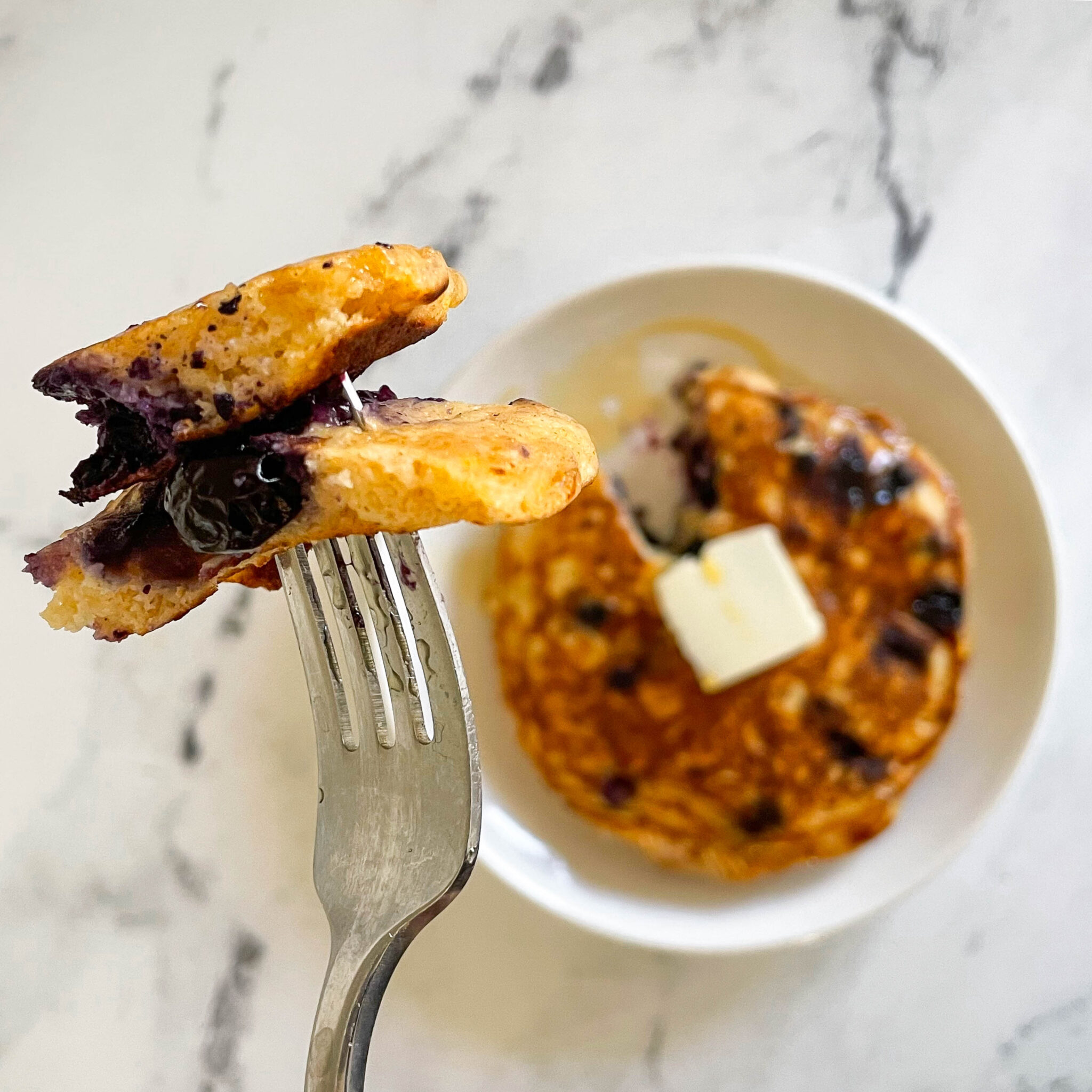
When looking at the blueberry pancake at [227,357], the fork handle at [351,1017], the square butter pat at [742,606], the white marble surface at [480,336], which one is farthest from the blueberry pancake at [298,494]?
the white marble surface at [480,336]

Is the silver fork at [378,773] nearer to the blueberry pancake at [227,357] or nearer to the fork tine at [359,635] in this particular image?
the fork tine at [359,635]

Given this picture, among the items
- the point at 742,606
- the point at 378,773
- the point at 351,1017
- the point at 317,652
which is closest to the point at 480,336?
the point at 742,606

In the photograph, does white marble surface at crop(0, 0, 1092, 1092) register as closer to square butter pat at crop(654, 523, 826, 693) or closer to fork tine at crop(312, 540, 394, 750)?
square butter pat at crop(654, 523, 826, 693)

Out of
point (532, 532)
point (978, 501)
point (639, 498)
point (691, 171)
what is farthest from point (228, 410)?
point (978, 501)

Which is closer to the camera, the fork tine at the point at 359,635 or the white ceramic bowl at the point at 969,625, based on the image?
the fork tine at the point at 359,635

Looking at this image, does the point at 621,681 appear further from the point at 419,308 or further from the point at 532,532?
the point at 419,308

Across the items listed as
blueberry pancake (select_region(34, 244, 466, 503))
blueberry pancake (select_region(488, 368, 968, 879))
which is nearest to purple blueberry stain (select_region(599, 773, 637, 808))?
blueberry pancake (select_region(488, 368, 968, 879))
